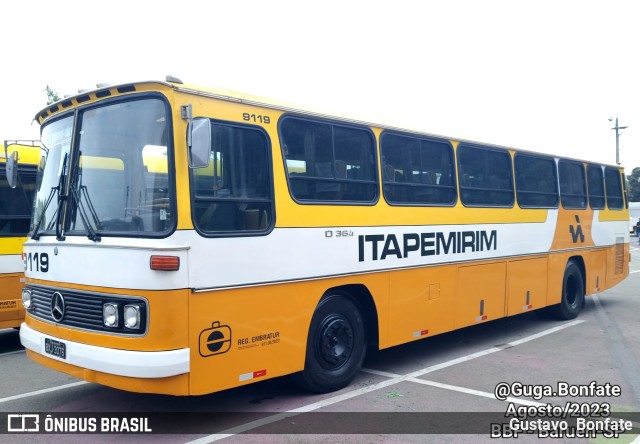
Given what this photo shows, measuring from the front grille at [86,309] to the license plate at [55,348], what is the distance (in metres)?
0.17

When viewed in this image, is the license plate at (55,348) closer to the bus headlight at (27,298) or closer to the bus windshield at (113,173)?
the bus headlight at (27,298)

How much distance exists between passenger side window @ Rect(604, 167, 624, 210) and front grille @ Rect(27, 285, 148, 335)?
423 inches

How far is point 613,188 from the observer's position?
1270 cm

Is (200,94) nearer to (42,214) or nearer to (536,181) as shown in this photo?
(42,214)

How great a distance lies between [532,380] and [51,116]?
5.94 m

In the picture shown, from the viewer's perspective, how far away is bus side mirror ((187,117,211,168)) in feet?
15.3

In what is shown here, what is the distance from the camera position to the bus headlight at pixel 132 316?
15.5ft

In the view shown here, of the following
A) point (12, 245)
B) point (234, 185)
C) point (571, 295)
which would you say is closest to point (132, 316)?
point (234, 185)

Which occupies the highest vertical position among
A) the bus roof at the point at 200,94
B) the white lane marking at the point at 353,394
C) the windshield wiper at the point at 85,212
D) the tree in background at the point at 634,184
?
the tree in background at the point at 634,184

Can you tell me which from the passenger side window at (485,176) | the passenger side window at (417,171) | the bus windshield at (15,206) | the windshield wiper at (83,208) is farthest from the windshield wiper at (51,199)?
the passenger side window at (485,176)

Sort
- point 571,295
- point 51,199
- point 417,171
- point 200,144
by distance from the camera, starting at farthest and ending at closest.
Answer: point 571,295 < point 417,171 < point 51,199 < point 200,144

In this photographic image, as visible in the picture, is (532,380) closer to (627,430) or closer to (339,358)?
(627,430)

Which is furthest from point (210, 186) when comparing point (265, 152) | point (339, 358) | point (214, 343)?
point (339, 358)

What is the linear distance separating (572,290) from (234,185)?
26.4 ft
